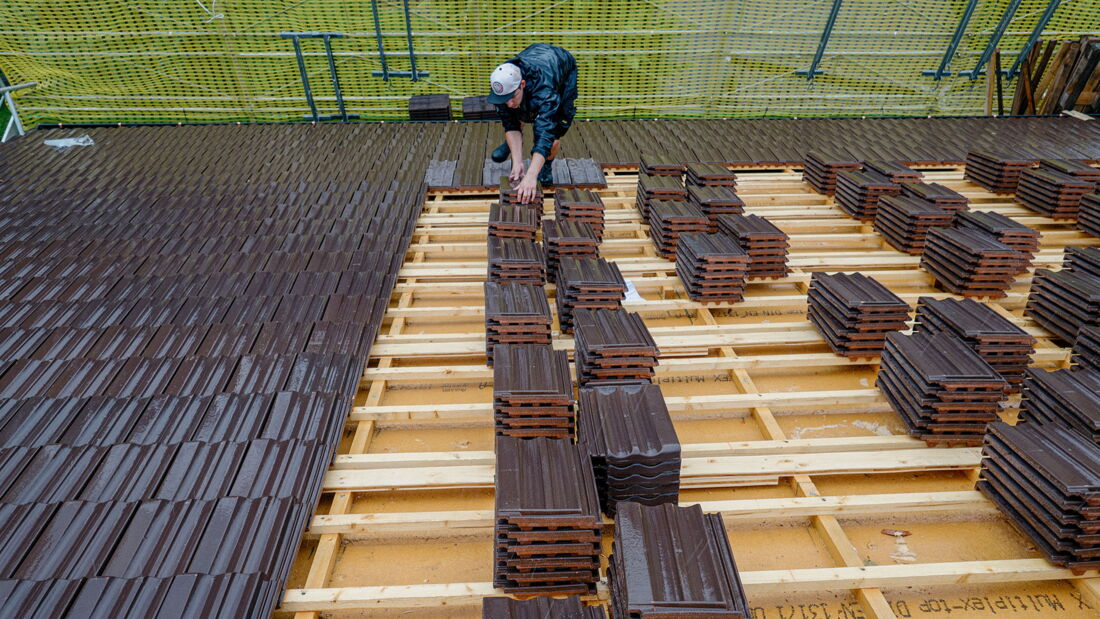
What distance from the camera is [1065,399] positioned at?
12.6ft

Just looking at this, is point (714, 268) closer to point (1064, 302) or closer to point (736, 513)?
point (736, 513)

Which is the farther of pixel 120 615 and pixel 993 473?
pixel 993 473

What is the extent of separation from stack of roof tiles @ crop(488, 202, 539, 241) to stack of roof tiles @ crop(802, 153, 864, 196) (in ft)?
15.9

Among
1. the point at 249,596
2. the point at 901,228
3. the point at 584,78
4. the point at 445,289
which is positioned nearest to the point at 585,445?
the point at 249,596

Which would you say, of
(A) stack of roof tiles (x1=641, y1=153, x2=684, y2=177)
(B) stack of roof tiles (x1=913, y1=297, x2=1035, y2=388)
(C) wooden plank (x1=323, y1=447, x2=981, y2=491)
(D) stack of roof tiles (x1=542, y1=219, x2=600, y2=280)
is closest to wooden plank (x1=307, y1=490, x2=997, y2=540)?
(C) wooden plank (x1=323, y1=447, x2=981, y2=491)

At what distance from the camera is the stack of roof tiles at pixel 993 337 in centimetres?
461

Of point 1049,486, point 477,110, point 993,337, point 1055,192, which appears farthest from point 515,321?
point 477,110

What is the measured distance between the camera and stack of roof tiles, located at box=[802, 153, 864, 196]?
8.40 meters

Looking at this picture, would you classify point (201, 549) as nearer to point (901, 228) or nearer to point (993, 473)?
point (993, 473)

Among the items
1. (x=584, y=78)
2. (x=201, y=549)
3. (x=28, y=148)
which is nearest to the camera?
(x=201, y=549)

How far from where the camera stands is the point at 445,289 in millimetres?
6227

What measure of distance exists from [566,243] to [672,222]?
149cm

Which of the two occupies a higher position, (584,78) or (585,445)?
(584,78)

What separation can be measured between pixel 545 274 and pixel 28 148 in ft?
34.6
